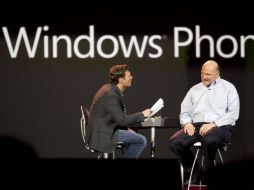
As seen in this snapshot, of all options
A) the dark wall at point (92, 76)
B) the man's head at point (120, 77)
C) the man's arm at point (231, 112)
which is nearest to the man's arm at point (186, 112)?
the man's arm at point (231, 112)

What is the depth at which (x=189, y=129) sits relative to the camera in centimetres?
495

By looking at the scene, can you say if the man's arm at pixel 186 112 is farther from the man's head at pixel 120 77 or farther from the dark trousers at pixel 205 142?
the man's head at pixel 120 77

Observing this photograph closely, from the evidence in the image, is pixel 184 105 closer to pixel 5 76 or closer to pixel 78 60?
pixel 78 60

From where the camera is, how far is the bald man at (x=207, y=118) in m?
4.88

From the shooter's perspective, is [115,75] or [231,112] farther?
[115,75]

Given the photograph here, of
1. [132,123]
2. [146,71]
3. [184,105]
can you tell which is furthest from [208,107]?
[146,71]

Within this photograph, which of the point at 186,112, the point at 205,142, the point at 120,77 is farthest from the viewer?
the point at 120,77

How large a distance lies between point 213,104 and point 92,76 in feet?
5.96

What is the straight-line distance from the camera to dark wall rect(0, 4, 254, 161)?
645cm

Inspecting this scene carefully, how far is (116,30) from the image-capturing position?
255 inches

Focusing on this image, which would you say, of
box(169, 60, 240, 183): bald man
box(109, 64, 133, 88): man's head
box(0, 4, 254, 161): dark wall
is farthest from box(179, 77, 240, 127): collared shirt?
box(0, 4, 254, 161): dark wall

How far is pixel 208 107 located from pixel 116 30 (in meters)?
1.78

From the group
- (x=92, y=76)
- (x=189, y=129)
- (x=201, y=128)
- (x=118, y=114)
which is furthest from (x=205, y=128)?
(x=92, y=76)

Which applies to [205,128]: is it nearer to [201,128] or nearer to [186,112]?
[201,128]
